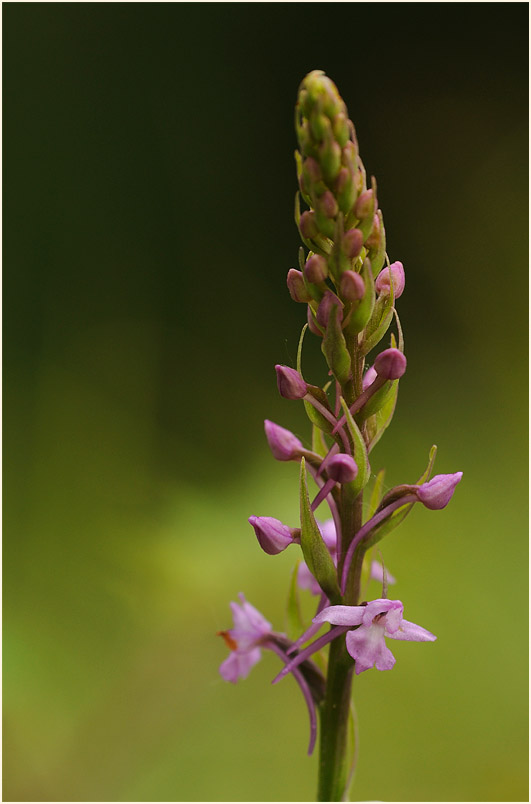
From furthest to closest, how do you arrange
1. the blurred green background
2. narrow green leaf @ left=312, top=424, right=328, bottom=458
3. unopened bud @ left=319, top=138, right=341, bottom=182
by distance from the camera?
the blurred green background
narrow green leaf @ left=312, top=424, right=328, bottom=458
unopened bud @ left=319, top=138, right=341, bottom=182

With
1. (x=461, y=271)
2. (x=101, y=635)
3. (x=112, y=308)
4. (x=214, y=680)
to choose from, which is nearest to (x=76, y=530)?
(x=101, y=635)

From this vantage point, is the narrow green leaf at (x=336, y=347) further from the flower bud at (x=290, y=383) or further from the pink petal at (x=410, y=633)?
the pink petal at (x=410, y=633)

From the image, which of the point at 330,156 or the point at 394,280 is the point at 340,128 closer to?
the point at 330,156

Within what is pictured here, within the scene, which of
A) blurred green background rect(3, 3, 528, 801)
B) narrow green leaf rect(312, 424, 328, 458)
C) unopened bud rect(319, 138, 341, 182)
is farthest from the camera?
blurred green background rect(3, 3, 528, 801)

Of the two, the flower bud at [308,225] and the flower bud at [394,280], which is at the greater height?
the flower bud at [308,225]

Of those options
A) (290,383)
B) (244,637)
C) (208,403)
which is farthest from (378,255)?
(208,403)

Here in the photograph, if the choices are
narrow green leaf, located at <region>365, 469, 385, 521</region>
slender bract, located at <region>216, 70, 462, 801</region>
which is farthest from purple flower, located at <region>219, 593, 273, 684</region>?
narrow green leaf, located at <region>365, 469, 385, 521</region>

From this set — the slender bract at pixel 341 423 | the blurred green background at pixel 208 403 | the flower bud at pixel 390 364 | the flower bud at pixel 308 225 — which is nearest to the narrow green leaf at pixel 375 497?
the slender bract at pixel 341 423

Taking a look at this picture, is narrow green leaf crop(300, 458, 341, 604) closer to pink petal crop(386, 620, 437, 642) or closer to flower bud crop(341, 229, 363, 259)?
pink petal crop(386, 620, 437, 642)
